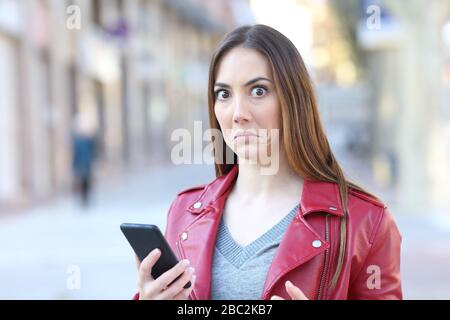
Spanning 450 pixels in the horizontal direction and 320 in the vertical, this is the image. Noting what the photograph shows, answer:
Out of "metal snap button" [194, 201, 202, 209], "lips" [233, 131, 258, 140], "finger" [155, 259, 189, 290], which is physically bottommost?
"finger" [155, 259, 189, 290]

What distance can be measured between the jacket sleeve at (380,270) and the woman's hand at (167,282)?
1.37 ft

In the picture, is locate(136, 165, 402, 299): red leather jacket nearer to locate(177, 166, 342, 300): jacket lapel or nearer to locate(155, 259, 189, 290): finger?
locate(177, 166, 342, 300): jacket lapel

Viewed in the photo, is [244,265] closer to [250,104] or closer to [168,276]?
[168,276]

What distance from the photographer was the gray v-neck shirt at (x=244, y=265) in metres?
1.88

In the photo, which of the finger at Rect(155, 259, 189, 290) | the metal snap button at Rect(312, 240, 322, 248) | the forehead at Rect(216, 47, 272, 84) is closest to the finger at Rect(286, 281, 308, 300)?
the metal snap button at Rect(312, 240, 322, 248)

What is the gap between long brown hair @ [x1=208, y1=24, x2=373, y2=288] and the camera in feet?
6.17

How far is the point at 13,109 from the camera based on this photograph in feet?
51.8

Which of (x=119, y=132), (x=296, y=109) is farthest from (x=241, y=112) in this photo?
(x=119, y=132)

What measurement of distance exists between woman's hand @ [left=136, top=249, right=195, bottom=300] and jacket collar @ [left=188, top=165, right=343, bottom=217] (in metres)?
0.29

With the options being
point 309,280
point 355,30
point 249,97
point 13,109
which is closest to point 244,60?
point 249,97

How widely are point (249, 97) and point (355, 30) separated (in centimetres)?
2720

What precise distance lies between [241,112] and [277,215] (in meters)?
0.28

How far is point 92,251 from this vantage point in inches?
384
